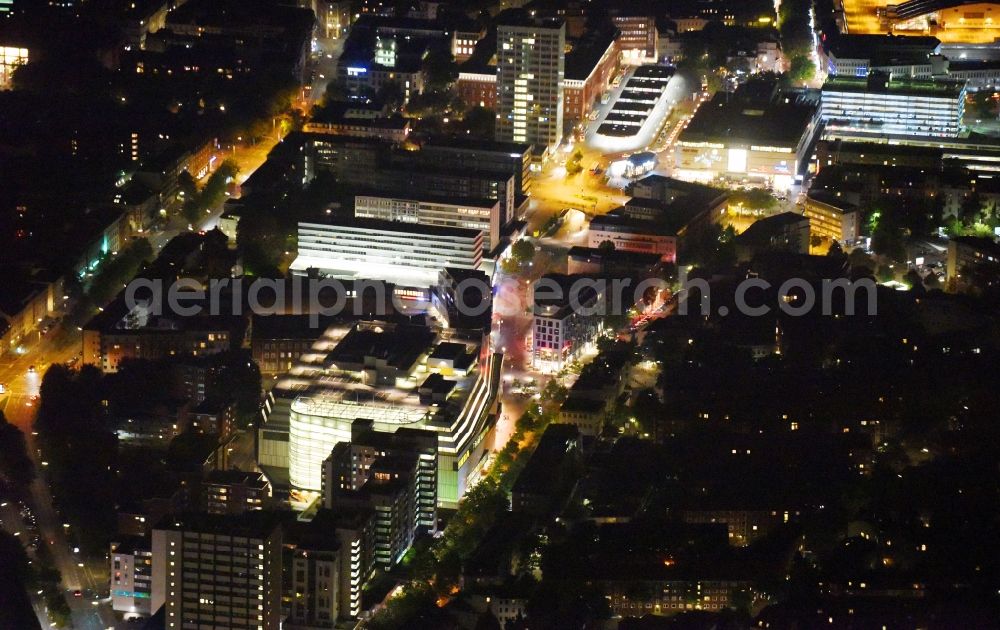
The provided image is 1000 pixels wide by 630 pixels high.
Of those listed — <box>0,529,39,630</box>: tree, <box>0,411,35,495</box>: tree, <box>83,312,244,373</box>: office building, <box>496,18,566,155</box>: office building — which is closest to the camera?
<box>0,529,39,630</box>: tree

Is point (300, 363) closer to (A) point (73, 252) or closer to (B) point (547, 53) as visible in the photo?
(A) point (73, 252)

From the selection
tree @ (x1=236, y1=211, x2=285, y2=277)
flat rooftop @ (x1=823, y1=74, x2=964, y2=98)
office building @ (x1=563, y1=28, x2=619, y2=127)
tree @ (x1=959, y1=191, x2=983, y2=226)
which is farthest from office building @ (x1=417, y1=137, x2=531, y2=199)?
tree @ (x1=959, y1=191, x2=983, y2=226)

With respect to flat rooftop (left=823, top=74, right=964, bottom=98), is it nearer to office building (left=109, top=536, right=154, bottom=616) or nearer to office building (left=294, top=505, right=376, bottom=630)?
office building (left=294, top=505, right=376, bottom=630)

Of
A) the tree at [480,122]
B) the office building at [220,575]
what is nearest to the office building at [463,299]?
the tree at [480,122]

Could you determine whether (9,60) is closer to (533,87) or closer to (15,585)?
(533,87)

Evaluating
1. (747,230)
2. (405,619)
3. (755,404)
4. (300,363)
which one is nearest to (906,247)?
(747,230)

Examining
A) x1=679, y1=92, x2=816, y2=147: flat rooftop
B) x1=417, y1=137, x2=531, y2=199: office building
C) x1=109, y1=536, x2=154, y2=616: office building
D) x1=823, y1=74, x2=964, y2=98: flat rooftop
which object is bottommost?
x1=109, y1=536, x2=154, y2=616: office building

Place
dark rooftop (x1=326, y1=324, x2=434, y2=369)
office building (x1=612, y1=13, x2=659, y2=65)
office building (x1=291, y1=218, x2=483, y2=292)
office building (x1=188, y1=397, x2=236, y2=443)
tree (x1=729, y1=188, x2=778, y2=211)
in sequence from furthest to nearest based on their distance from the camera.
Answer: office building (x1=612, y1=13, x2=659, y2=65), tree (x1=729, y1=188, x2=778, y2=211), office building (x1=291, y1=218, x2=483, y2=292), dark rooftop (x1=326, y1=324, x2=434, y2=369), office building (x1=188, y1=397, x2=236, y2=443)

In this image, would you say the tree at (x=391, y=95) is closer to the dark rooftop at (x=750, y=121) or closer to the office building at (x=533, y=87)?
the office building at (x=533, y=87)
